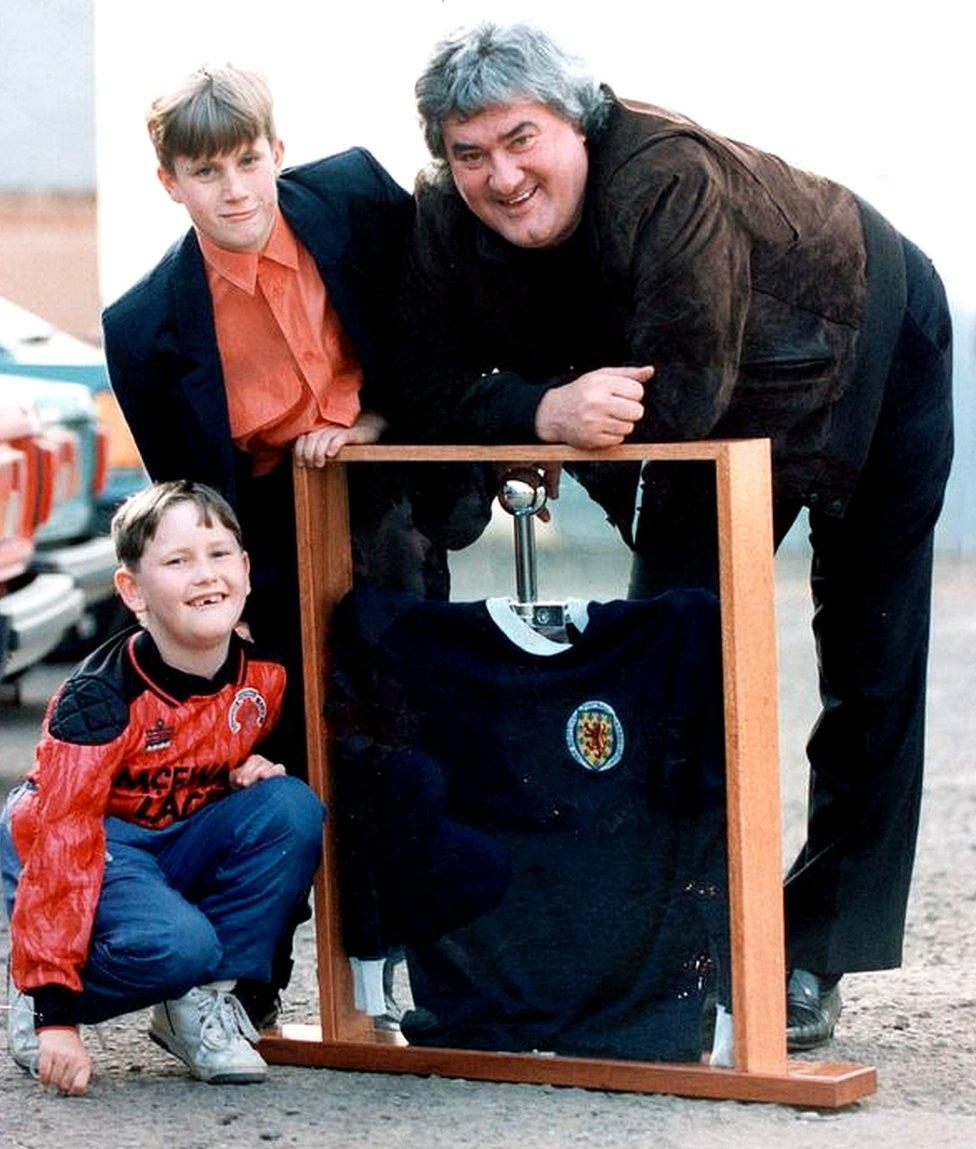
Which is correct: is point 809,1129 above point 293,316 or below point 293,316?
below

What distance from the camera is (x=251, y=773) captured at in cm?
416

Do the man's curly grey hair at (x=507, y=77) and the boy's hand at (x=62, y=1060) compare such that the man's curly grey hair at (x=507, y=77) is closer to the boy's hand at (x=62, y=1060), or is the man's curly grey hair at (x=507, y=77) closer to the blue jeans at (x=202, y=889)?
the blue jeans at (x=202, y=889)

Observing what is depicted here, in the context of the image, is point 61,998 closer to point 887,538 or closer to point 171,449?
point 171,449

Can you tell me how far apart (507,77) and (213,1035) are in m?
1.63

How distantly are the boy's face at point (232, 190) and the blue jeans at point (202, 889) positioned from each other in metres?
0.91

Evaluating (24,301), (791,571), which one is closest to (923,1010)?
(791,571)

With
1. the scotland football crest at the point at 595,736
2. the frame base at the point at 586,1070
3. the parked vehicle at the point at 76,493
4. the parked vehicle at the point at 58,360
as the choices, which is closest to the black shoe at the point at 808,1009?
the frame base at the point at 586,1070

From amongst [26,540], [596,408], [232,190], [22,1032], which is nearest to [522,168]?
[596,408]

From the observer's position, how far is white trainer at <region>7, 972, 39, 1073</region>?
425 centimetres

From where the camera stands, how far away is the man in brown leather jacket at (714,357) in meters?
3.79

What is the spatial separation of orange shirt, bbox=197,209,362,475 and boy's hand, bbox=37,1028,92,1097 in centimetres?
104

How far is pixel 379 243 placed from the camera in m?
4.20

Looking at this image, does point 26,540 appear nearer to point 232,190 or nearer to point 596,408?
point 232,190

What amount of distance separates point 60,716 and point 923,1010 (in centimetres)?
184
